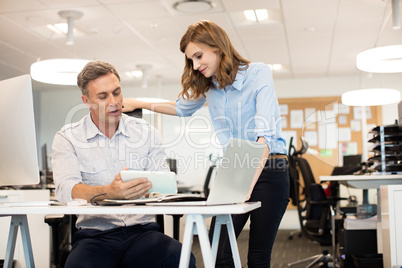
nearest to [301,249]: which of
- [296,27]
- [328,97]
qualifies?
[296,27]

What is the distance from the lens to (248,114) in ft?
5.57

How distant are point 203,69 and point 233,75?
0.11m

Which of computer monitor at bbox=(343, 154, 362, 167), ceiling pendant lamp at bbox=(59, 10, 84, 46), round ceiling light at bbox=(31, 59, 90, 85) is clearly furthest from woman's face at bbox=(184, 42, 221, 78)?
computer monitor at bbox=(343, 154, 362, 167)

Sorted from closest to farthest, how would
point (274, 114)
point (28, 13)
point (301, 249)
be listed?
point (274, 114) → point (28, 13) → point (301, 249)

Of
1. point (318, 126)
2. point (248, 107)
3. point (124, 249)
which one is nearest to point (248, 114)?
point (248, 107)

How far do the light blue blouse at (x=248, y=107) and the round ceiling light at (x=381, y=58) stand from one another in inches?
95.5

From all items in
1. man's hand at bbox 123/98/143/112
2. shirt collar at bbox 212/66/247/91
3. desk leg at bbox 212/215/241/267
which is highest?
shirt collar at bbox 212/66/247/91

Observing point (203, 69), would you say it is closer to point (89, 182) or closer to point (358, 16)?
point (89, 182)

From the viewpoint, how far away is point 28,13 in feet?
15.9

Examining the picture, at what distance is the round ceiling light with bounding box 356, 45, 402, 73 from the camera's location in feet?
12.2

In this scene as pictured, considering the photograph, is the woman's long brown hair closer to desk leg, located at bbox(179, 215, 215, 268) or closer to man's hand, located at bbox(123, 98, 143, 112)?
man's hand, located at bbox(123, 98, 143, 112)

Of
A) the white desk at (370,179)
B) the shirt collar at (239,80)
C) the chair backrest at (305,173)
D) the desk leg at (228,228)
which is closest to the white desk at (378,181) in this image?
the white desk at (370,179)

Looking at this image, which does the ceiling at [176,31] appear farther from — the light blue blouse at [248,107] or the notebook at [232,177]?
the notebook at [232,177]

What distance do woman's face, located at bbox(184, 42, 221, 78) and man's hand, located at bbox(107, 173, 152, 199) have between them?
55 cm
